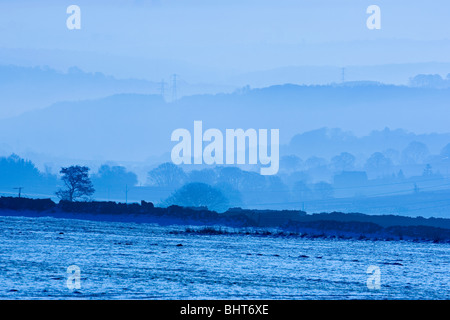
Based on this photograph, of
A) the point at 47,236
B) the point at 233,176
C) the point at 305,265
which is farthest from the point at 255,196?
the point at 305,265

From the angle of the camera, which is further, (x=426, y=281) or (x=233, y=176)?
(x=233, y=176)

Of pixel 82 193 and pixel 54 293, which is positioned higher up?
pixel 82 193

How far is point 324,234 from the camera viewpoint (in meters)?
130

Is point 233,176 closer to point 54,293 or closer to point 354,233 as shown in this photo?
point 354,233

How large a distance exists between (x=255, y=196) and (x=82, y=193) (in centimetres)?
4037

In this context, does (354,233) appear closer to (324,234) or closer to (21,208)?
(324,234)
